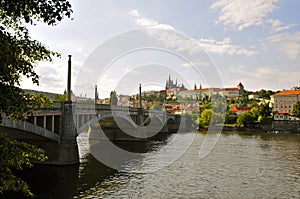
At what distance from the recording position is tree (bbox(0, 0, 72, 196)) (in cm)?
646

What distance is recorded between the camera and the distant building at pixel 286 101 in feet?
474

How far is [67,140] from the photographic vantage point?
28453 mm

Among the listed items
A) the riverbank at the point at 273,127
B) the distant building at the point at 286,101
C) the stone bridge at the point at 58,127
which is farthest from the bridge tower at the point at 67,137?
the distant building at the point at 286,101

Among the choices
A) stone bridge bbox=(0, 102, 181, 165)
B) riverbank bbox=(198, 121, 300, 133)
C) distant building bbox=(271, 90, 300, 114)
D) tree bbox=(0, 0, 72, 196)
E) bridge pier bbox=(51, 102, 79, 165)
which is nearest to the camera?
tree bbox=(0, 0, 72, 196)

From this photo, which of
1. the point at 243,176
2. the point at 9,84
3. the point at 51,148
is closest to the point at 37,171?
the point at 51,148

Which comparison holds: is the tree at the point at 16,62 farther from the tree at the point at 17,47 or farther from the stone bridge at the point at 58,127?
the stone bridge at the point at 58,127

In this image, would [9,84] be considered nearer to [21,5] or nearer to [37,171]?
[21,5]

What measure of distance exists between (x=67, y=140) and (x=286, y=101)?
141 metres

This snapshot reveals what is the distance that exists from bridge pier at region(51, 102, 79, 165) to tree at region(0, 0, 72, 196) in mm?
21408

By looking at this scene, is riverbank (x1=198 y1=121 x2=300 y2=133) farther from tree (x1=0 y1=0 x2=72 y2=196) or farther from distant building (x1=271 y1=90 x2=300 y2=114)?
tree (x1=0 y1=0 x2=72 y2=196)

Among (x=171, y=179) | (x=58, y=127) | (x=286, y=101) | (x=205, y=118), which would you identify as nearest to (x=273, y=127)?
(x=205, y=118)

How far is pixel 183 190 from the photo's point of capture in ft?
70.6

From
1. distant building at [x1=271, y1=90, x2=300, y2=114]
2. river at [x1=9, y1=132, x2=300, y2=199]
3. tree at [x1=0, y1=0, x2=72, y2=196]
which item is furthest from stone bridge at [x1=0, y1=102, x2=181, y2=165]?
distant building at [x1=271, y1=90, x2=300, y2=114]

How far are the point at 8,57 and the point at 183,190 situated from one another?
17.7 metres
